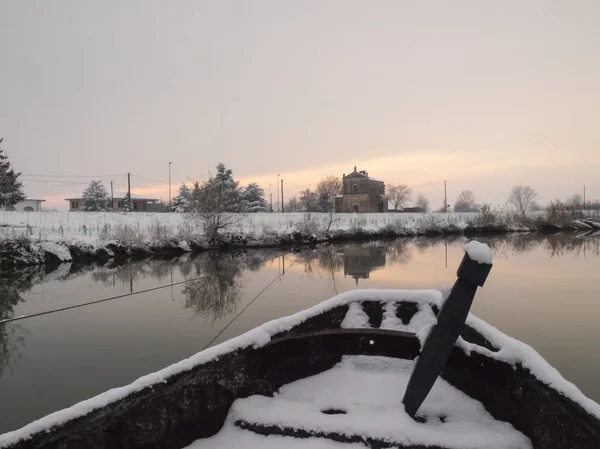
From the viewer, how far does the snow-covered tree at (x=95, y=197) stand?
5744 cm

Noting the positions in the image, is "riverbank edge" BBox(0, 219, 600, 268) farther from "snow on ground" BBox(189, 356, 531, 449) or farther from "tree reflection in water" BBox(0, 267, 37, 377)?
"snow on ground" BBox(189, 356, 531, 449)

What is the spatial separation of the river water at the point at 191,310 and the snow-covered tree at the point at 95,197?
4488 centimetres

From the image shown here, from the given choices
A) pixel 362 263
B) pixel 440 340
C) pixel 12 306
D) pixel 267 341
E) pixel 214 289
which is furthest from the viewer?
pixel 362 263

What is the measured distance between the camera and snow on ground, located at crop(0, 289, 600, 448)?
6.51ft

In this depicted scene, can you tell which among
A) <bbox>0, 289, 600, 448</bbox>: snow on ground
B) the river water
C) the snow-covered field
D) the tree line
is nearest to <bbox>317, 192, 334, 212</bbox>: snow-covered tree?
the tree line

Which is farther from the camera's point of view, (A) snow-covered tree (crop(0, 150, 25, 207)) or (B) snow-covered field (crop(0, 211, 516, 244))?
(A) snow-covered tree (crop(0, 150, 25, 207))

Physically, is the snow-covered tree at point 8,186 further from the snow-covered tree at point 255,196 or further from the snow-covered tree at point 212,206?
the snow-covered tree at point 255,196

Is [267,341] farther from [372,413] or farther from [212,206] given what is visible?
[212,206]

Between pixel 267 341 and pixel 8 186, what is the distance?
33.4 metres

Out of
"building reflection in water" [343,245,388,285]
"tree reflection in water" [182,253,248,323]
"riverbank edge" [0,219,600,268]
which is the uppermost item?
"riverbank edge" [0,219,600,268]

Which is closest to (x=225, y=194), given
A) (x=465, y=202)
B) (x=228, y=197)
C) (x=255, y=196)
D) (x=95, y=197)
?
(x=228, y=197)

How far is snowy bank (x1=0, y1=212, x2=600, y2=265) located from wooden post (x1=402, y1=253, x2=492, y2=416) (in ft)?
58.2

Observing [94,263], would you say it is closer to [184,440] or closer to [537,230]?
[184,440]

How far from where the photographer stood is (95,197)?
58344mm
